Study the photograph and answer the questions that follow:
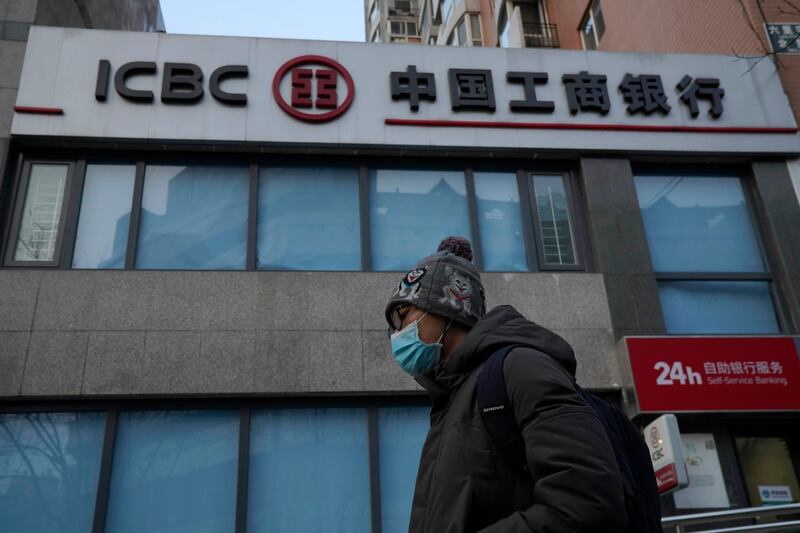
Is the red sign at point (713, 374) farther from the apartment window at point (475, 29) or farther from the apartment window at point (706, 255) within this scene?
the apartment window at point (475, 29)

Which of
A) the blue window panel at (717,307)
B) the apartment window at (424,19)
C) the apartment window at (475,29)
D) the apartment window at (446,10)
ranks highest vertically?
the apartment window at (424,19)

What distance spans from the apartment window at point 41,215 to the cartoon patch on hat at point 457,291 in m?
6.86

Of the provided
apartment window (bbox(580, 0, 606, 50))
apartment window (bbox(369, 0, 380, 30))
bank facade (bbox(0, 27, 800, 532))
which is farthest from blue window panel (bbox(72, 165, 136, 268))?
apartment window (bbox(369, 0, 380, 30))

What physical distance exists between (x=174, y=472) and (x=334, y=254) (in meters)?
3.03

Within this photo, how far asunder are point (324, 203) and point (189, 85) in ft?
7.29

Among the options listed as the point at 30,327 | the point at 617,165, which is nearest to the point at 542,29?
the point at 617,165

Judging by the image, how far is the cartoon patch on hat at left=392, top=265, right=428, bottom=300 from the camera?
2.62 m

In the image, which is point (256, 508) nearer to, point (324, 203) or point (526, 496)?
point (324, 203)

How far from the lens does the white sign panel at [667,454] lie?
679 cm

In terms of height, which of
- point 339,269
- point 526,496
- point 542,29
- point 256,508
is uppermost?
point 542,29

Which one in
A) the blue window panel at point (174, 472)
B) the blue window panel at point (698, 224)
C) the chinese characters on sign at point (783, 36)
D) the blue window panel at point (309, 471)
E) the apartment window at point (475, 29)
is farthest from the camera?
the apartment window at point (475, 29)

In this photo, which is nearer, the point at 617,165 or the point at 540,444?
the point at 540,444

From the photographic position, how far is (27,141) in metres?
8.54

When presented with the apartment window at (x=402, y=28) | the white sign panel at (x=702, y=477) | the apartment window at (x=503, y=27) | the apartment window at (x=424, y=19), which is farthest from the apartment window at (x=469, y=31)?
the white sign panel at (x=702, y=477)
